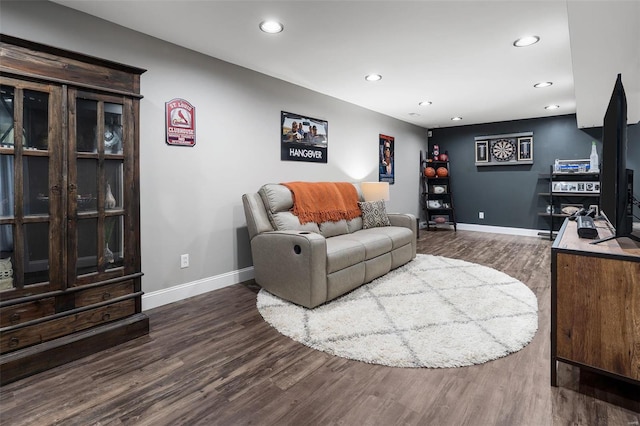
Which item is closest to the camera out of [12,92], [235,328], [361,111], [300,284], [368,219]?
[12,92]

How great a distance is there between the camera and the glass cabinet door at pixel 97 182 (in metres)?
1.93

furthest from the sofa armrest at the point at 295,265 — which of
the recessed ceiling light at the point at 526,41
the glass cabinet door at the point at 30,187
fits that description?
the recessed ceiling light at the point at 526,41

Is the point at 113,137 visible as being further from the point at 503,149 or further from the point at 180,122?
the point at 503,149

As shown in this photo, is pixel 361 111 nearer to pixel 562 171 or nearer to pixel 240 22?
pixel 240 22

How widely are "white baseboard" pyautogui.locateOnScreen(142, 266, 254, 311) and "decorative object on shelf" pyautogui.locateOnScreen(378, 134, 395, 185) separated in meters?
3.05

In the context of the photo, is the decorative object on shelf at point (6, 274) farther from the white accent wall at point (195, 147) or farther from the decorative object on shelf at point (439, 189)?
the decorative object on shelf at point (439, 189)

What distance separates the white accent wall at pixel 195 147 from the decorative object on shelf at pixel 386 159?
1744 millimetres

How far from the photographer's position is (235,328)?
2307mm

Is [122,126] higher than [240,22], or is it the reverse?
[240,22]

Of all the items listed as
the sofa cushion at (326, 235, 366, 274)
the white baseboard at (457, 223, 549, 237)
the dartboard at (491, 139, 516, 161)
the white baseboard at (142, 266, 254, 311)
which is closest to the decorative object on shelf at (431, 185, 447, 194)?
the white baseboard at (457, 223, 549, 237)

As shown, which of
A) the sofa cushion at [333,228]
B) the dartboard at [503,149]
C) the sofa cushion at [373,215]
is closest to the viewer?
the sofa cushion at [333,228]

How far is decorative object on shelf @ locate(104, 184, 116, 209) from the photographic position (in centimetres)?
210

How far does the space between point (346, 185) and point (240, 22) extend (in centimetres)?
211

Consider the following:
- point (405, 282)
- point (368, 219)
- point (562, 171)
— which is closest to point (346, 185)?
point (368, 219)
